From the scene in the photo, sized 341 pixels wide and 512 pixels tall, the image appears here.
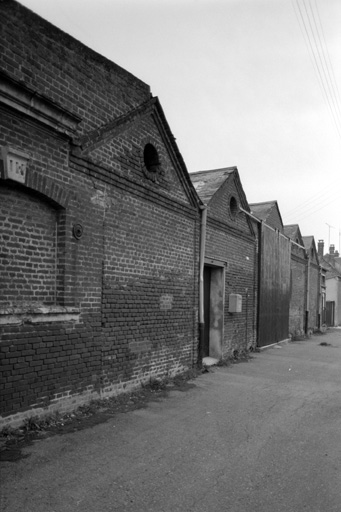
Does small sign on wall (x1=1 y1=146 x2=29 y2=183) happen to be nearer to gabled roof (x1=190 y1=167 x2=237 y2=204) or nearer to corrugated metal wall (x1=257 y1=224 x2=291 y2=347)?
gabled roof (x1=190 y1=167 x2=237 y2=204)

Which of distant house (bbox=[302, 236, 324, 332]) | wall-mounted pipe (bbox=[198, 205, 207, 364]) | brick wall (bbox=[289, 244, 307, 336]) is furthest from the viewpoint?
distant house (bbox=[302, 236, 324, 332])

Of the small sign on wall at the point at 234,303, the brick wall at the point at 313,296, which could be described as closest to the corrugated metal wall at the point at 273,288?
the small sign on wall at the point at 234,303

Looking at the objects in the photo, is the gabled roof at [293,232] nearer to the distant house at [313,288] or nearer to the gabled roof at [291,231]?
the gabled roof at [291,231]

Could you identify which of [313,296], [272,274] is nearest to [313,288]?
[313,296]

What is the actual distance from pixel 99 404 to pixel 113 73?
5.41 metres

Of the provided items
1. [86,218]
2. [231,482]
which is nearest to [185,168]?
[86,218]

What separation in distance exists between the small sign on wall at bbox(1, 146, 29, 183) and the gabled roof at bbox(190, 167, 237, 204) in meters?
6.42

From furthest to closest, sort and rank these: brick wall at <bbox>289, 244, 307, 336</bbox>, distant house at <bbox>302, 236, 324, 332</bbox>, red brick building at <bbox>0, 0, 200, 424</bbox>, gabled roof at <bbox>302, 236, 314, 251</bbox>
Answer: gabled roof at <bbox>302, 236, 314, 251</bbox> → distant house at <bbox>302, 236, 324, 332</bbox> → brick wall at <bbox>289, 244, 307, 336</bbox> → red brick building at <bbox>0, 0, 200, 424</bbox>

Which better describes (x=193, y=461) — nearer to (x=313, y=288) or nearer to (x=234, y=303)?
(x=234, y=303)

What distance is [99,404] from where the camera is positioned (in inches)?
265

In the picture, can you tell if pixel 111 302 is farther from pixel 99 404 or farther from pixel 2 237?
pixel 2 237

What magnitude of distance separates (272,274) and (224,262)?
17.1ft

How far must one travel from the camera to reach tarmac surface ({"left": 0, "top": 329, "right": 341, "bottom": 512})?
3840 mm

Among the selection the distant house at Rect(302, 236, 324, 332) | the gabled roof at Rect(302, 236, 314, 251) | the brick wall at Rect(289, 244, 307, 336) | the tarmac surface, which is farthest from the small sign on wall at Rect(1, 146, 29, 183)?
the gabled roof at Rect(302, 236, 314, 251)
